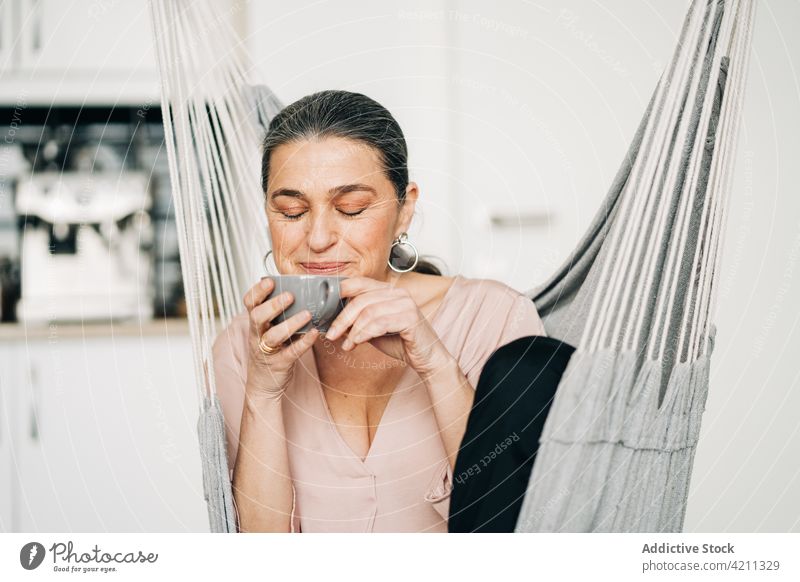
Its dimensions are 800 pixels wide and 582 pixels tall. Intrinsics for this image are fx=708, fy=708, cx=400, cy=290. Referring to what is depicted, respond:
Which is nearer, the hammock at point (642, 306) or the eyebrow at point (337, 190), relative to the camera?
the hammock at point (642, 306)

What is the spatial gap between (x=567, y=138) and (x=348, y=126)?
0.56 metres

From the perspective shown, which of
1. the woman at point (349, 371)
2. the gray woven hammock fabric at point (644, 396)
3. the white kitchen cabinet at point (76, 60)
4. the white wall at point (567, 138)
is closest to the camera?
the gray woven hammock fabric at point (644, 396)

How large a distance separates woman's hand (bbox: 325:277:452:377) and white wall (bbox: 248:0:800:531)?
42cm

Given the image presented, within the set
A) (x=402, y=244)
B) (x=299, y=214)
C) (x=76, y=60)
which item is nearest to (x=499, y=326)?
(x=402, y=244)

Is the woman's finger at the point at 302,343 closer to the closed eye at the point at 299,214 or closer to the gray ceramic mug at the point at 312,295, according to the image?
the gray ceramic mug at the point at 312,295

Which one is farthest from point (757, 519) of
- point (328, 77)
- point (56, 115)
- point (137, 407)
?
point (56, 115)

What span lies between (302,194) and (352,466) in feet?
1.00

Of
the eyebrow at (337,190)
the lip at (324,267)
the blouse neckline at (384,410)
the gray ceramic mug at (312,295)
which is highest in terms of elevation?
the eyebrow at (337,190)

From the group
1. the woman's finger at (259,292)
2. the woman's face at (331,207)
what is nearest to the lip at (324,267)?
the woman's face at (331,207)

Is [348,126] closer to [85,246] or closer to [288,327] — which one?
[288,327]

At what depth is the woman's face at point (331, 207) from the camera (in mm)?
762

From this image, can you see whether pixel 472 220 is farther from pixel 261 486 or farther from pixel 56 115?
pixel 56 115

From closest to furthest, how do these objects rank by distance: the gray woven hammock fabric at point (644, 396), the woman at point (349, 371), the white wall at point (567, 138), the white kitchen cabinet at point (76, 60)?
1. the gray woven hammock fabric at point (644, 396)
2. the woman at point (349, 371)
3. the white wall at point (567, 138)
4. the white kitchen cabinet at point (76, 60)

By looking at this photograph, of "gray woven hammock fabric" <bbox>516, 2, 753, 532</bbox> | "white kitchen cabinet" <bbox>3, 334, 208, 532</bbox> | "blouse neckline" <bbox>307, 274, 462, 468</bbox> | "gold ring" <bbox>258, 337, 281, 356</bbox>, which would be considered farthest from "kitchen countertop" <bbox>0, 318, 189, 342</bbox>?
"gray woven hammock fabric" <bbox>516, 2, 753, 532</bbox>
